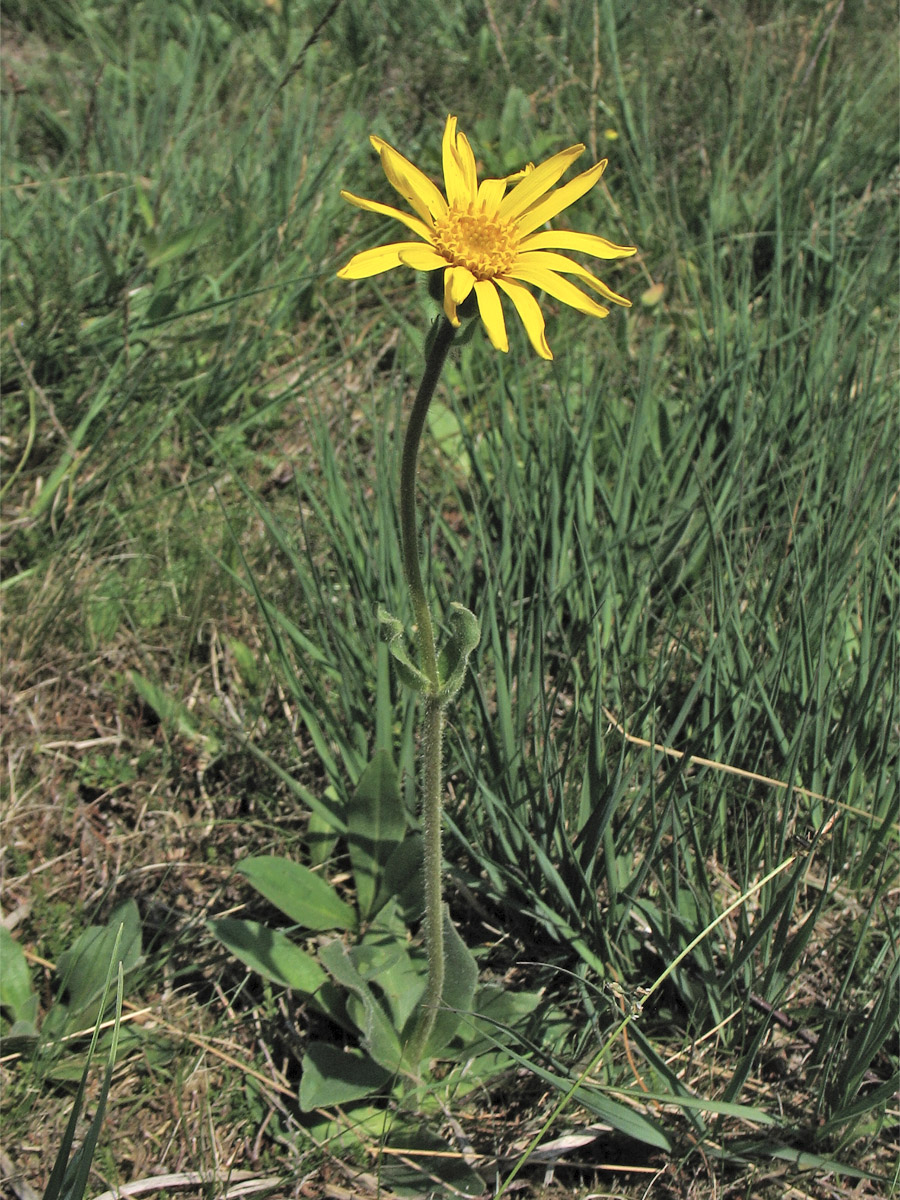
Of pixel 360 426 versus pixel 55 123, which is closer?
pixel 360 426

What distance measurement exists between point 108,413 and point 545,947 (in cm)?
177

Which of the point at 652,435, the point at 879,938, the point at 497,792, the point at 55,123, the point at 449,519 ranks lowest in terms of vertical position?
the point at 879,938

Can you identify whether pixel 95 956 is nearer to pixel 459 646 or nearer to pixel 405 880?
pixel 405 880

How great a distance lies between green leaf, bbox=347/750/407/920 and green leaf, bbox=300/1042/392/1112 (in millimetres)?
300

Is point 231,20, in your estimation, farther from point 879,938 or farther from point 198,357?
point 879,938

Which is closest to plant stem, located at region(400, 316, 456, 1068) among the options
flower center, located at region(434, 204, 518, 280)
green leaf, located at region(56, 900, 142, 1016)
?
flower center, located at region(434, 204, 518, 280)

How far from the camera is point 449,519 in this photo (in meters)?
2.76

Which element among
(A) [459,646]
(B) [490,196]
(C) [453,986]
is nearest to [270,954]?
(C) [453,986]

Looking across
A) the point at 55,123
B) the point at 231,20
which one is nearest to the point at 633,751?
the point at 55,123

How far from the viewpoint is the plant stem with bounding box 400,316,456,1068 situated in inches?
46.5

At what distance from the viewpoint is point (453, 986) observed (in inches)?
66.9

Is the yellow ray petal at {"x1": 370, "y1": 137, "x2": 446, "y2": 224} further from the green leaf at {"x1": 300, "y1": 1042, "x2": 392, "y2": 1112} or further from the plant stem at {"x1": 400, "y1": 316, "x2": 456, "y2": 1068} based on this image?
the green leaf at {"x1": 300, "y1": 1042, "x2": 392, "y2": 1112}

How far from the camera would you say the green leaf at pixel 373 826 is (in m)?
1.85

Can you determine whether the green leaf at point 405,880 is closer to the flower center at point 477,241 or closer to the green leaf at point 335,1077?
the green leaf at point 335,1077
